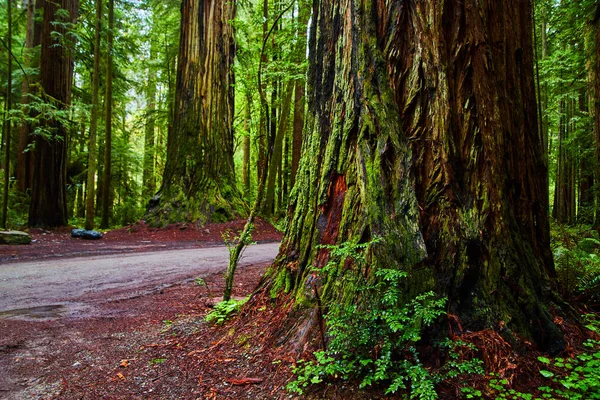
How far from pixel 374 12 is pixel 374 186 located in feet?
4.60

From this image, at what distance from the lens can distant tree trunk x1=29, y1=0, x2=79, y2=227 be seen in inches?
462

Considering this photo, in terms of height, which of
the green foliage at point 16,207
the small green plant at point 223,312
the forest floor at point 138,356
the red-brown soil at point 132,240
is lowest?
the forest floor at point 138,356

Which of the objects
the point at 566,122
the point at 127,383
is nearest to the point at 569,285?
the point at 127,383

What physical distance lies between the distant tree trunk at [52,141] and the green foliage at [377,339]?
41.1 feet

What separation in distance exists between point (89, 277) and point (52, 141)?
8486 millimetres

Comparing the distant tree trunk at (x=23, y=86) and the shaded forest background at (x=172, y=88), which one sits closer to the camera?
the shaded forest background at (x=172, y=88)

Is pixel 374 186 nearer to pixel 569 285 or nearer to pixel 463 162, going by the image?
pixel 463 162

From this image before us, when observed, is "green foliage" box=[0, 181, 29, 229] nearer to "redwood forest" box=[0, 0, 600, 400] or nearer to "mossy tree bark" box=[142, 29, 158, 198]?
"mossy tree bark" box=[142, 29, 158, 198]

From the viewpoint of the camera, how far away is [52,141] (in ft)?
39.5

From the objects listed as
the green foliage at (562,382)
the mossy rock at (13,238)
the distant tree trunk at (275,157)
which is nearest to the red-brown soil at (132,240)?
the mossy rock at (13,238)

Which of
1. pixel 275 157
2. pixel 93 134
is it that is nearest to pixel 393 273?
pixel 93 134

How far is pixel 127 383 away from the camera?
2.58 m

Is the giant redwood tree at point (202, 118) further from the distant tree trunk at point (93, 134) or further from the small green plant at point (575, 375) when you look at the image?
the small green plant at point (575, 375)

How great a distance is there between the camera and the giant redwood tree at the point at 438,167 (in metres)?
2.43
